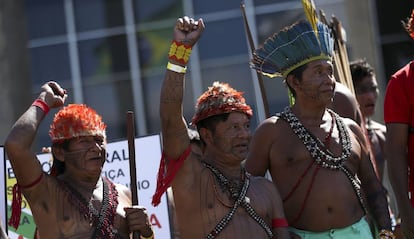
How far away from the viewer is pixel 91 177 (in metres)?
6.73

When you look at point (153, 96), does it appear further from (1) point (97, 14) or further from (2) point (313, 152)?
(2) point (313, 152)

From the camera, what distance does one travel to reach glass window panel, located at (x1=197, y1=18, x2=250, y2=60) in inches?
689

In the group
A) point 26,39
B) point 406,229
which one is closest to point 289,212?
point 406,229

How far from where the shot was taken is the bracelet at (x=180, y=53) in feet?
20.5

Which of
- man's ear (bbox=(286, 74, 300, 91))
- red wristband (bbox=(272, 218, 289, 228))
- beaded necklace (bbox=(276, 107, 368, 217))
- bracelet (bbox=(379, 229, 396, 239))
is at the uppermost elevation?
man's ear (bbox=(286, 74, 300, 91))

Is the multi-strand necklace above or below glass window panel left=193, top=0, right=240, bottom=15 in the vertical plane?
below

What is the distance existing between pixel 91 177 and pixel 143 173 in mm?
2127

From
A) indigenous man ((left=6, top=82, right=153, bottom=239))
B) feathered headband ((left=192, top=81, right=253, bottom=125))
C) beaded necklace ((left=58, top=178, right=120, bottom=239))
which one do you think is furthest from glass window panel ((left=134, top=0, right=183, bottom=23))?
beaded necklace ((left=58, top=178, right=120, bottom=239))

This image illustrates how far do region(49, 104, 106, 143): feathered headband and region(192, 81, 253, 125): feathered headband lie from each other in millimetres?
584

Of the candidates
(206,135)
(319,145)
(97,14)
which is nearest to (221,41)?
(97,14)

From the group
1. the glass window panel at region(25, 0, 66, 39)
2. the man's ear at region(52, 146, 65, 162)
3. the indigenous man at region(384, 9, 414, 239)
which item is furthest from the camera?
the glass window panel at region(25, 0, 66, 39)

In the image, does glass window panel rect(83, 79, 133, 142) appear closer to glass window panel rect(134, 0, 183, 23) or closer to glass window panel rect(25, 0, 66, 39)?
glass window panel rect(134, 0, 183, 23)

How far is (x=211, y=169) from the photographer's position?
6543mm

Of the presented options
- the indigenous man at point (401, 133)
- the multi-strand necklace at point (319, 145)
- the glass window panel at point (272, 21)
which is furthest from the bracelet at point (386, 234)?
the glass window panel at point (272, 21)
